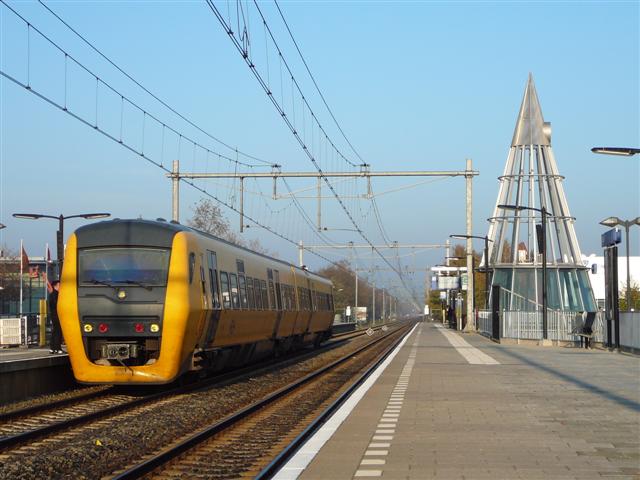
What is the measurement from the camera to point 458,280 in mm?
77688

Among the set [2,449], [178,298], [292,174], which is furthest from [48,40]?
[292,174]

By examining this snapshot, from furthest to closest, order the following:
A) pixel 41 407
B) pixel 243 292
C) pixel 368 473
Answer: pixel 243 292 < pixel 41 407 < pixel 368 473

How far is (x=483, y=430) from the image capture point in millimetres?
12641

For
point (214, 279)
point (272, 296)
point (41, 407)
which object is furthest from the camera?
point (272, 296)

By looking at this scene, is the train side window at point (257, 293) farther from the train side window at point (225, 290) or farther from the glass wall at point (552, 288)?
the glass wall at point (552, 288)

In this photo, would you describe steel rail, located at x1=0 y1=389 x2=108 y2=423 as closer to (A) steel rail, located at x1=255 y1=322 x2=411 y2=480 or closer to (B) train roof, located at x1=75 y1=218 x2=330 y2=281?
(B) train roof, located at x1=75 y1=218 x2=330 y2=281

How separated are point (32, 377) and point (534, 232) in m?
53.4

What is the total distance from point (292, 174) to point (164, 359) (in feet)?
76.7

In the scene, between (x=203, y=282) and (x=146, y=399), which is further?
(x=203, y=282)

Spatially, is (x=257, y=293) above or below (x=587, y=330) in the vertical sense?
above

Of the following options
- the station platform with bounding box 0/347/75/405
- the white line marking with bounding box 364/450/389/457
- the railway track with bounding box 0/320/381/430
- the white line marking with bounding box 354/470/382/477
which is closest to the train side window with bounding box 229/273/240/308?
the railway track with bounding box 0/320/381/430

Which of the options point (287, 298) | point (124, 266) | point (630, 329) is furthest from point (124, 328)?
point (630, 329)

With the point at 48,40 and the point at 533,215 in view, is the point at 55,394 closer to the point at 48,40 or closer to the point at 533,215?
the point at 48,40

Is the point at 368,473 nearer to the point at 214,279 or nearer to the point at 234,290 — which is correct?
the point at 214,279
